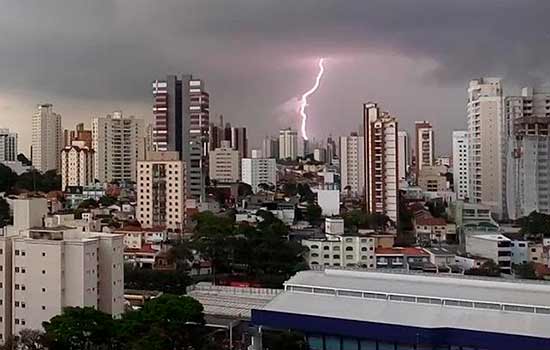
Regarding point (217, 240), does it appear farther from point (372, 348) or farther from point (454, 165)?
point (454, 165)

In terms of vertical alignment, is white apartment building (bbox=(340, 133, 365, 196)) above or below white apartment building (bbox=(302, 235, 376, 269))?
above

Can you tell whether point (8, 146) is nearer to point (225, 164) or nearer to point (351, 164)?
point (225, 164)

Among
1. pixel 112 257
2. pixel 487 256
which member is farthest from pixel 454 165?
pixel 112 257

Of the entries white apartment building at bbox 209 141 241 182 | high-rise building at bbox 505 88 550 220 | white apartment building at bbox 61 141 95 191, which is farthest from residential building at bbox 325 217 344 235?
white apartment building at bbox 209 141 241 182

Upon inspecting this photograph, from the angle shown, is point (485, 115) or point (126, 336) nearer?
point (126, 336)

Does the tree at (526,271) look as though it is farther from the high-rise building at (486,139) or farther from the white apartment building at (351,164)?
the white apartment building at (351,164)

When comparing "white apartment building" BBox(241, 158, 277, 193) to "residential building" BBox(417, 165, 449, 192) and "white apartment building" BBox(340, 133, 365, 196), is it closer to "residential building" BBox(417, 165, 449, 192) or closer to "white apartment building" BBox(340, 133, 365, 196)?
"white apartment building" BBox(340, 133, 365, 196)
